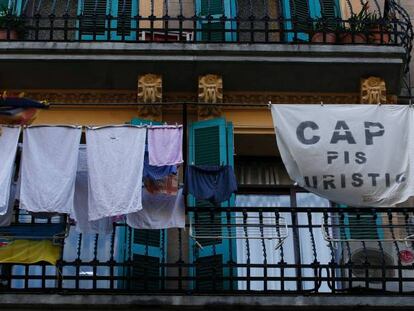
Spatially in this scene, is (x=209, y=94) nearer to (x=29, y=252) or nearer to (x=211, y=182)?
(x=211, y=182)

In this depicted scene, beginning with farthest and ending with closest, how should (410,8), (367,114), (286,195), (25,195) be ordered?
(410,8)
(286,195)
(367,114)
(25,195)

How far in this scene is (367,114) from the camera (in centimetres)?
1428

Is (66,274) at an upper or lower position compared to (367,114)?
lower

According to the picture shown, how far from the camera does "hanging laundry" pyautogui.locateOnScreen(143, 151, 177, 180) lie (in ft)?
45.1

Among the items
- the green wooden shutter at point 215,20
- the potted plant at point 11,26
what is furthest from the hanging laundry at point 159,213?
the potted plant at point 11,26

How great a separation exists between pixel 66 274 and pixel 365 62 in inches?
197

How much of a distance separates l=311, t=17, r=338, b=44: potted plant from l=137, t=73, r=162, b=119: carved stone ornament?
2323 millimetres

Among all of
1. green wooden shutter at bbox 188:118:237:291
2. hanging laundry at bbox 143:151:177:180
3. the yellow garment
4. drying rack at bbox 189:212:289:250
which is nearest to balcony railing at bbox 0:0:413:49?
green wooden shutter at bbox 188:118:237:291

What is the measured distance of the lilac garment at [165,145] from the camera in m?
13.7

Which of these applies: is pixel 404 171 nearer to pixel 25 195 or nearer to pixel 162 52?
pixel 162 52

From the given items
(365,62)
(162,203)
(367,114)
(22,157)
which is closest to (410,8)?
(365,62)

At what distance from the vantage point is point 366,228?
46.9 ft

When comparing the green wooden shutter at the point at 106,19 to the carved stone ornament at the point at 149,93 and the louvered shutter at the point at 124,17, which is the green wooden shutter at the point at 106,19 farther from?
the carved stone ornament at the point at 149,93

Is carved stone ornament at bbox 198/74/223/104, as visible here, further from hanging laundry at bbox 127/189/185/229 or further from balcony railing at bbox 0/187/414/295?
hanging laundry at bbox 127/189/185/229
